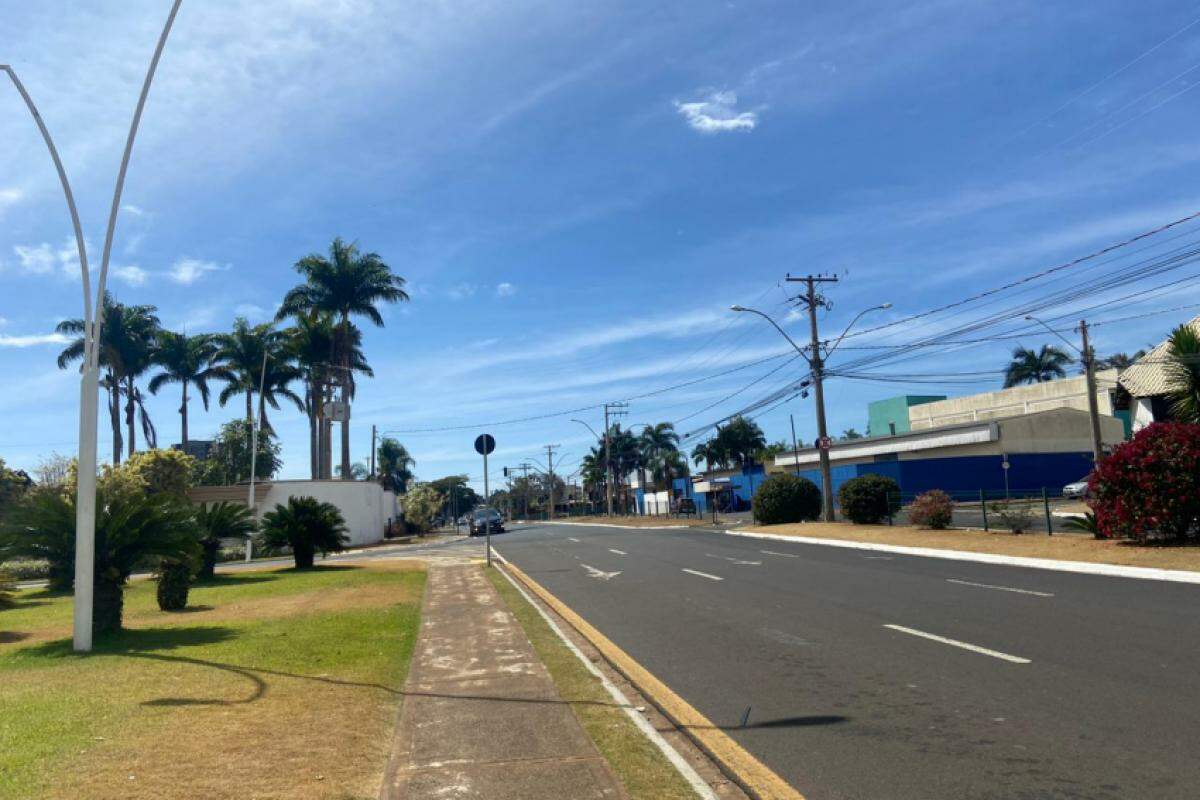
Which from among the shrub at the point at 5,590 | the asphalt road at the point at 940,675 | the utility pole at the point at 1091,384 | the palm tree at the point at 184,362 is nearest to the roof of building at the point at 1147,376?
the utility pole at the point at 1091,384

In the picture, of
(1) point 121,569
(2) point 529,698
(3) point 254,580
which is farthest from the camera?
(3) point 254,580

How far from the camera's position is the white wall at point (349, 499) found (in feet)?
147

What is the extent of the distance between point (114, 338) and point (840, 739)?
55.0 meters

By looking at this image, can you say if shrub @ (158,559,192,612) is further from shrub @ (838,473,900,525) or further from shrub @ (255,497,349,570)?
shrub @ (838,473,900,525)

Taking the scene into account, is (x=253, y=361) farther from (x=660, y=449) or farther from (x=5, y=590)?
(x=660, y=449)

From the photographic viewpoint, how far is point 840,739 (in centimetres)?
589

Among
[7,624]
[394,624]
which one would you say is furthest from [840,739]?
[7,624]

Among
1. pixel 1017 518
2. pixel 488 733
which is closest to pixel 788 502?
pixel 1017 518

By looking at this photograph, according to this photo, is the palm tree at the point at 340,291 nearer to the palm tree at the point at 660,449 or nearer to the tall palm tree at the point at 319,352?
the tall palm tree at the point at 319,352

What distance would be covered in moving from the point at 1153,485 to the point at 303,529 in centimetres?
2150

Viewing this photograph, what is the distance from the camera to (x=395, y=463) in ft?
390

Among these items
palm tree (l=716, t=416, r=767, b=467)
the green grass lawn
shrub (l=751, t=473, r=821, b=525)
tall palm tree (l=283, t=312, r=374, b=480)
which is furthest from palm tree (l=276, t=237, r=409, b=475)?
palm tree (l=716, t=416, r=767, b=467)

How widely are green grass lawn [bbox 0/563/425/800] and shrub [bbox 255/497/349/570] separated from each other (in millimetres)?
10734

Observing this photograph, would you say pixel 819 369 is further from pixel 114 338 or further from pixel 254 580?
pixel 114 338
